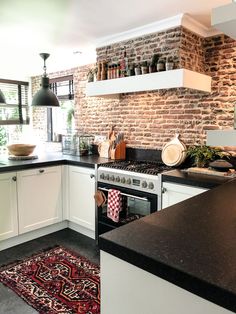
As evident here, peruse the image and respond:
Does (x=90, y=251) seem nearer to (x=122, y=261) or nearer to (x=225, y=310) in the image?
(x=122, y=261)

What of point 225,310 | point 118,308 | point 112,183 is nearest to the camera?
point 225,310

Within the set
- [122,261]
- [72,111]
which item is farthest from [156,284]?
[72,111]

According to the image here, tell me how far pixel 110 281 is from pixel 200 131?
93.0 inches

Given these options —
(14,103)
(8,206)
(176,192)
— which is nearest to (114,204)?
(176,192)

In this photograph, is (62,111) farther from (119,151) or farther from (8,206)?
(8,206)

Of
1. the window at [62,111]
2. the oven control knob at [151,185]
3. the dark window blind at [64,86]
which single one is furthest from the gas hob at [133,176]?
the dark window blind at [64,86]

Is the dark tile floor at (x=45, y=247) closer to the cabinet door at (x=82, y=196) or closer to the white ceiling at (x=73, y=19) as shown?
the cabinet door at (x=82, y=196)

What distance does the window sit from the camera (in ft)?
15.8

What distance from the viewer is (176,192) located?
99.2 inches

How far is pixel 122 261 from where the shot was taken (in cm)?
99

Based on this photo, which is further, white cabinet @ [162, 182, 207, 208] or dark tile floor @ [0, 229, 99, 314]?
white cabinet @ [162, 182, 207, 208]

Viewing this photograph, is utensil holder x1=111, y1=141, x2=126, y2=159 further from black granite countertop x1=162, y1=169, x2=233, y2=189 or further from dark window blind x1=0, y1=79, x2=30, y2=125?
dark window blind x1=0, y1=79, x2=30, y2=125

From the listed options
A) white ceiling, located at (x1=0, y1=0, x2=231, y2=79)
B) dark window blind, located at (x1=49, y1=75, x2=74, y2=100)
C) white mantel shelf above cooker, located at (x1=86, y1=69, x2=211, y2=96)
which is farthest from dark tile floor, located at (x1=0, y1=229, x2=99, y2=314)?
white ceiling, located at (x1=0, y1=0, x2=231, y2=79)

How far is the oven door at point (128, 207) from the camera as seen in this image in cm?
274
